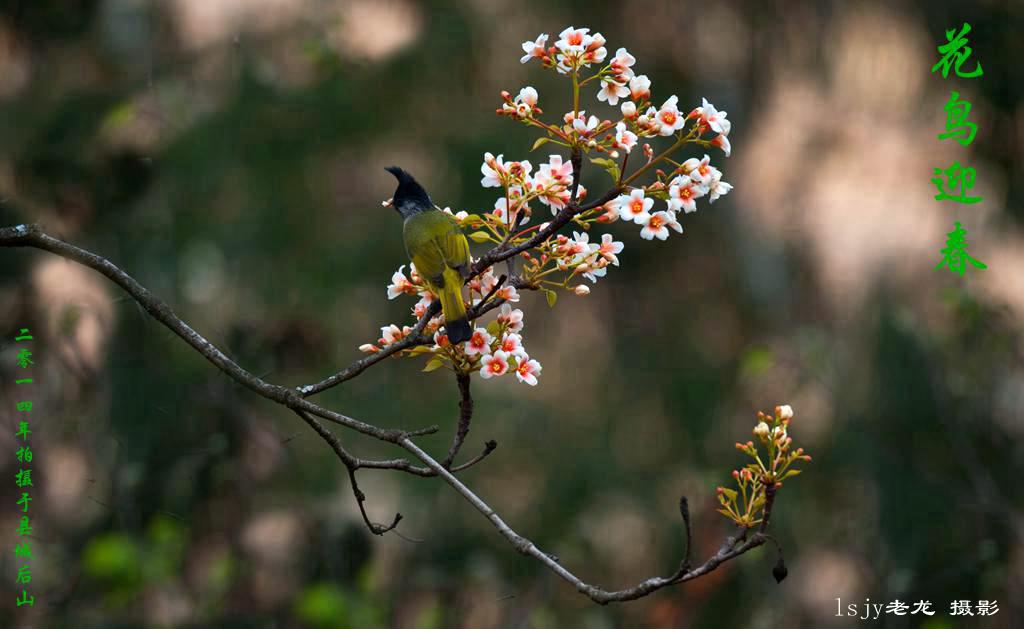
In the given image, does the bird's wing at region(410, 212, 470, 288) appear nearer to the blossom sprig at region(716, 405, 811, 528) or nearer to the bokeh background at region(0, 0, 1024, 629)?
the blossom sprig at region(716, 405, 811, 528)

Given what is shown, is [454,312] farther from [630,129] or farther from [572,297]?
[572,297]

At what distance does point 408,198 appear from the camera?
221cm

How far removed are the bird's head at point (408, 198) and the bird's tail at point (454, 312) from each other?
460 mm

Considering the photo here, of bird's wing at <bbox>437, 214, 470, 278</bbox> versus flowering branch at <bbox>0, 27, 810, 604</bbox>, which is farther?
bird's wing at <bbox>437, 214, 470, 278</bbox>

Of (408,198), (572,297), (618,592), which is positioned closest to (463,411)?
(618,592)

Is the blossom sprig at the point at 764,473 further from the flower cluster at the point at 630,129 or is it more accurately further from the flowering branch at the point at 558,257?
the flower cluster at the point at 630,129

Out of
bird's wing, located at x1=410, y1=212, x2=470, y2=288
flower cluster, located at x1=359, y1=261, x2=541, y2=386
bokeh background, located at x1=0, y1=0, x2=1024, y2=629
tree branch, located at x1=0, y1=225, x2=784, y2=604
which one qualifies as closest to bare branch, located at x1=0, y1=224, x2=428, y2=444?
tree branch, located at x1=0, y1=225, x2=784, y2=604

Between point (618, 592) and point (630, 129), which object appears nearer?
point (618, 592)

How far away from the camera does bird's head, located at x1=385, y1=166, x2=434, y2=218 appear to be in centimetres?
216

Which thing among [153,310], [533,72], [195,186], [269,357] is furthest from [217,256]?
[153,310]

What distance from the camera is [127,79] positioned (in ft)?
22.2

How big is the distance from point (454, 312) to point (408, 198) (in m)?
0.62

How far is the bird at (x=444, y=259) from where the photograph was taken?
164 cm

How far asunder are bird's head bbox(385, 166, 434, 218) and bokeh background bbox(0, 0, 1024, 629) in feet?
8.77
